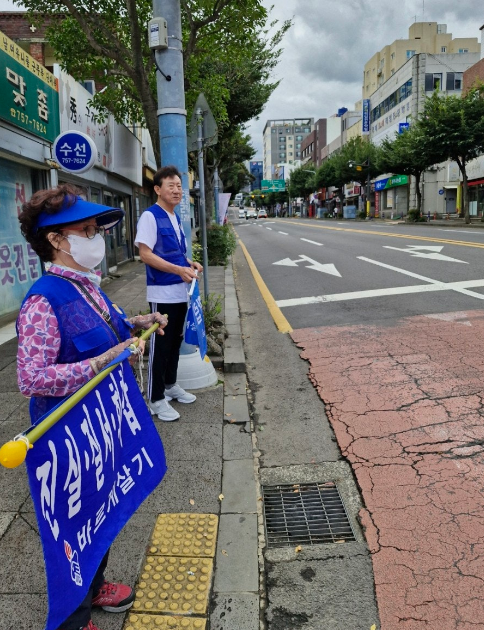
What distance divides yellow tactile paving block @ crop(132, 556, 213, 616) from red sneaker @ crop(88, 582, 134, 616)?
55 mm

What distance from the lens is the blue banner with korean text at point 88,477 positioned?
5.57 ft

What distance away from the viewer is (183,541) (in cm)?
282

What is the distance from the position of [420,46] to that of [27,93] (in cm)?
7122

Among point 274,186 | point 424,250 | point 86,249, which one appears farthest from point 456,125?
point 274,186

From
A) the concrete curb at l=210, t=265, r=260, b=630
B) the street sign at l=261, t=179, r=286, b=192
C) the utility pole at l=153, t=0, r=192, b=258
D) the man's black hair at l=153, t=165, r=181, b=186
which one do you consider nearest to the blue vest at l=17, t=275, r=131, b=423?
the concrete curb at l=210, t=265, r=260, b=630

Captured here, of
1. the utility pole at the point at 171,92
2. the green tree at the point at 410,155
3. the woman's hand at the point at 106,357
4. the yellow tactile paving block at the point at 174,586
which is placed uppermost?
the green tree at the point at 410,155

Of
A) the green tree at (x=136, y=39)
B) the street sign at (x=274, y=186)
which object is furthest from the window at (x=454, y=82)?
the street sign at (x=274, y=186)

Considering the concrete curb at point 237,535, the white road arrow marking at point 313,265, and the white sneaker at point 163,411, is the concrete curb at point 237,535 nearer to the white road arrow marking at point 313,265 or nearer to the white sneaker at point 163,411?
the white sneaker at point 163,411

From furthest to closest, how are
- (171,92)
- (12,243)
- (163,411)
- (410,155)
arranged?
(410,155), (12,243), (171,92), (163,411)

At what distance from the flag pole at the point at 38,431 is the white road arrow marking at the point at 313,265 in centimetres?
1007

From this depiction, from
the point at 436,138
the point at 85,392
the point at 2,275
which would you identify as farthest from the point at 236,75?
the point at 436,138

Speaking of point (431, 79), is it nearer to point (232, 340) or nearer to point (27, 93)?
point (27, 93)

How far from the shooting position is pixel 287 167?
482ft

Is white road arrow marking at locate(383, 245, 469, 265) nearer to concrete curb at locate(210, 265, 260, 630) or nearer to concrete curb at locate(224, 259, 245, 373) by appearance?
concrete curb at locate(224, 259, 245, 373)
